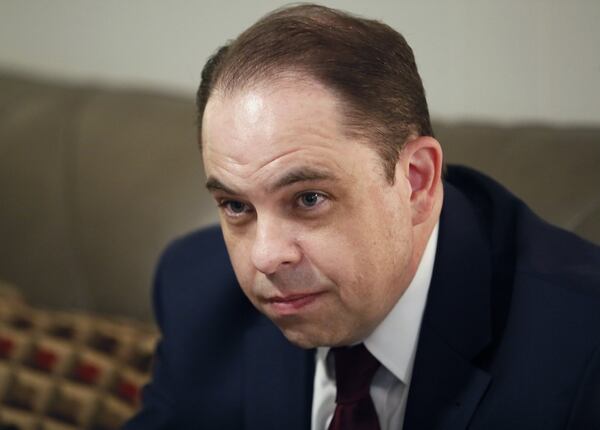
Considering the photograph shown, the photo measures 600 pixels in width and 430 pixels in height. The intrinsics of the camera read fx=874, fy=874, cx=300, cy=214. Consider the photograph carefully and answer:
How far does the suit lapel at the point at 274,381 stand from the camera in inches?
37.0

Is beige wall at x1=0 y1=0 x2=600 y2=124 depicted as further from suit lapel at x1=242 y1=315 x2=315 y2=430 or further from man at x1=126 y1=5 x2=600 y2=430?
suit lapel at x1=242 y1=315 x2=315 y2=430

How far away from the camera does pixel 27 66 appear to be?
1723 millimetres

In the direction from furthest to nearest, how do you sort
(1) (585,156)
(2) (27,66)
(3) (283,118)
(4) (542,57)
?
(2) (27,66), (1) (585,156), (4) (542,57), (3) (283,118)

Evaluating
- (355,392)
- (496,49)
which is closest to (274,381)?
(355,392)

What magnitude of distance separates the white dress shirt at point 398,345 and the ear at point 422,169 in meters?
0.09

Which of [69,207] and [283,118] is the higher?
[283,118]

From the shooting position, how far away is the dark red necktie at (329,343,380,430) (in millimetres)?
872

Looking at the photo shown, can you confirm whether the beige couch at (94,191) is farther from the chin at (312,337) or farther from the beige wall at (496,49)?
the chin at (312,337)

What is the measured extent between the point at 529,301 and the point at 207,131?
1.13 ft

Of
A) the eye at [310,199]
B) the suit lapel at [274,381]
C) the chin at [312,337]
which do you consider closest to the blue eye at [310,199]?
the eye at [310,199]

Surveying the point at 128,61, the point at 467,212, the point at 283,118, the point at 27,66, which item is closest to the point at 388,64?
the point at 283,118

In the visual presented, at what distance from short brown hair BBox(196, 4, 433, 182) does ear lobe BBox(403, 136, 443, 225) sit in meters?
0.01

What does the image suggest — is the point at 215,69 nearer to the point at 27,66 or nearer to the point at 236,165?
the point at 236,165

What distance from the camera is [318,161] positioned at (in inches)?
28.5
